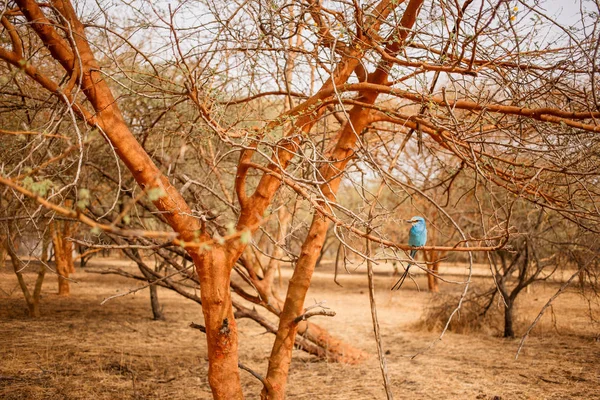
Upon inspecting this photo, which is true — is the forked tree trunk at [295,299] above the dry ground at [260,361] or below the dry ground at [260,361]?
above

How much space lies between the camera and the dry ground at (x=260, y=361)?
5416 mm

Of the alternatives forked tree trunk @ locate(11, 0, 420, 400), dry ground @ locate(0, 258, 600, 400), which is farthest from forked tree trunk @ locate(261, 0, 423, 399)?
dry ground @ locate(0, 258, 600, 400)

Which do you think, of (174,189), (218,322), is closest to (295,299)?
(218,322)

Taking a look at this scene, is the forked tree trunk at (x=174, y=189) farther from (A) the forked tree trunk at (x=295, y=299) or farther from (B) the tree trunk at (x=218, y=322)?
(A) the forked tree trunk at (x=295, y=299)

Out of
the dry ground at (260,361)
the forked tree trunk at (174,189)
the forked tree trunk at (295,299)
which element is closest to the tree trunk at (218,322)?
the forked tree trunk at (174,189)

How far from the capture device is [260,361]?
7426mm

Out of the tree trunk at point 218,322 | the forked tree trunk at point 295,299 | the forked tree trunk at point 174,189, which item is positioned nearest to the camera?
the forked tree trunk at point 174,189

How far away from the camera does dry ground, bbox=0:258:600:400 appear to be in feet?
17.8

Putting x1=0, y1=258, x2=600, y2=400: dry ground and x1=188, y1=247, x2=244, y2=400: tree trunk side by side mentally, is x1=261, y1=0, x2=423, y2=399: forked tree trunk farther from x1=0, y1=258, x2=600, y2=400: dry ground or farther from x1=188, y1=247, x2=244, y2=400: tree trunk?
x1=0, y1=258, x2=600, y2=400: dry ground

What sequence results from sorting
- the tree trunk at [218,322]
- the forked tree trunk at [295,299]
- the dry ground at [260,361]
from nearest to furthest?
the tree trunk at [218,322]
the forked tree trunk at [295,299]
the dry ground at [260,361]

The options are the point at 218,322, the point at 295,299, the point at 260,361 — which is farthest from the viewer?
the point at 260,361

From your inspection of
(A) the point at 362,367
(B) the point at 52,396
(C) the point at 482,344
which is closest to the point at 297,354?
(A) the point at 362,367

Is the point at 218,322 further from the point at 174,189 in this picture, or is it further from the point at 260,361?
the point at 260,361

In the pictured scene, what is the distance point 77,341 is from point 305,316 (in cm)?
562
